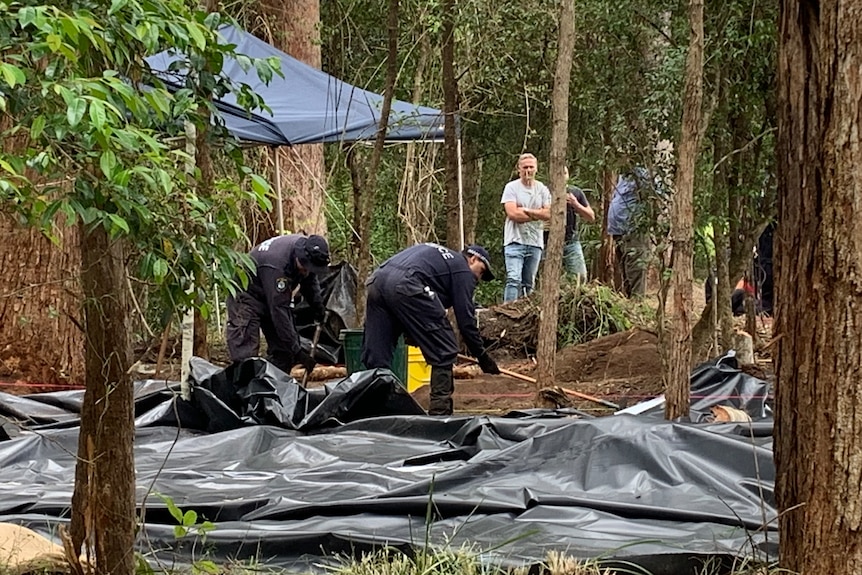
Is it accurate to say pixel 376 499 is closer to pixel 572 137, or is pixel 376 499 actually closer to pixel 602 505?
pixel 602 505

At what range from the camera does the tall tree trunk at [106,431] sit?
2846mm

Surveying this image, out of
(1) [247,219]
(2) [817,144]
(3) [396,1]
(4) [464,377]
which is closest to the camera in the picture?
(2) [817,144]

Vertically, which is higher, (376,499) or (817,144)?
(817,144)

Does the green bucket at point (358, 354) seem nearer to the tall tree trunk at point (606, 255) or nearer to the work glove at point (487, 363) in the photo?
the work glove at point (487, 363)

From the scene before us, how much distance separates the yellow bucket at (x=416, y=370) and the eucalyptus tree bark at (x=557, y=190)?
142 cm

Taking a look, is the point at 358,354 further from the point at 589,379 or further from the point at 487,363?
the point at 589,379

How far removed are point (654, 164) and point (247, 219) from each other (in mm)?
5360

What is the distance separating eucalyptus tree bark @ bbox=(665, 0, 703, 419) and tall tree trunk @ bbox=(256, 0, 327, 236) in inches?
245

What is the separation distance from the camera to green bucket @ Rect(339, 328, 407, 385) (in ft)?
24.7

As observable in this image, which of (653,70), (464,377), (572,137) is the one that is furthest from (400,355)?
(572,137)

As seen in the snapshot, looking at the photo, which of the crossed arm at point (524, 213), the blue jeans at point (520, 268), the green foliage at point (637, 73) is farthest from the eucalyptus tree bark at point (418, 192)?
the crossed arm at point (524, 213)

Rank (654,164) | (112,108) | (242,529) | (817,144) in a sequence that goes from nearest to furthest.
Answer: (112,108)
(817,144)
(242,529)
(654,164)

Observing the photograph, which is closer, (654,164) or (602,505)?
(602,505)

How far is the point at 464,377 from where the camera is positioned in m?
8.73
